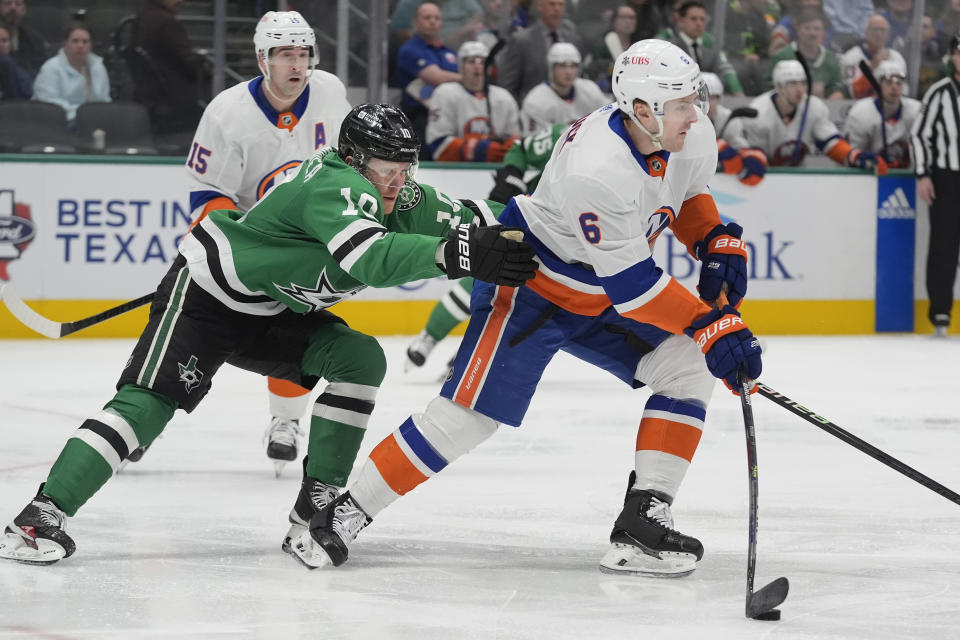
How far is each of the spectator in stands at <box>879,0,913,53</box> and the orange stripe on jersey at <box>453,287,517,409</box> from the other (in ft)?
21.0

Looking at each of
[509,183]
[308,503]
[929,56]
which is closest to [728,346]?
[308,503]

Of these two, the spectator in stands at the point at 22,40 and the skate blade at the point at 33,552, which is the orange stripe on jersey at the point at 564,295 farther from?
the spectator in stands at the point at 22,40

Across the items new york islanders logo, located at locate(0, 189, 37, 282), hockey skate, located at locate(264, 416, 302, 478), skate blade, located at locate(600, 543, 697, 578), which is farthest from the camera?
new york islanders logo, located at locate(0, 189, 37, 282)

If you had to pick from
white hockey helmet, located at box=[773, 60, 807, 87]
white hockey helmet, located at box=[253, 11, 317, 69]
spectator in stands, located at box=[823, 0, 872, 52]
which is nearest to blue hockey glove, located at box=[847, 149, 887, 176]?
white hockey helmet, located at box=[773, 60, 807, 87]

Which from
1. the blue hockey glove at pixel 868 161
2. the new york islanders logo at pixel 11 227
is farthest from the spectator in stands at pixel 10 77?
the blue hockey glove at pixel 868 161

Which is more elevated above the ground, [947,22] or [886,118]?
[947,22]

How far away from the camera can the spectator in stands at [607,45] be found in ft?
26.8

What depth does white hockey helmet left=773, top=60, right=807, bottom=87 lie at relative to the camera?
798 cm

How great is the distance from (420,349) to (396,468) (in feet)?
9.43

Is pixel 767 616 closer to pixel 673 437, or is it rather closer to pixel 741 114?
pixel 673 437

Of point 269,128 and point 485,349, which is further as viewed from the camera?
point 269,128

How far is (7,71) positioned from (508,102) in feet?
8.63

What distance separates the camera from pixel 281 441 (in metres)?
3.88

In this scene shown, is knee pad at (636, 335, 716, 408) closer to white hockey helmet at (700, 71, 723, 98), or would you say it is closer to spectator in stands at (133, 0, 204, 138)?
spectator in stands at (133, 0, 204, 138)
